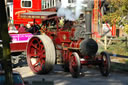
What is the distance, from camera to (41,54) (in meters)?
12.4

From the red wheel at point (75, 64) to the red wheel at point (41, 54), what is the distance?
2.52ft

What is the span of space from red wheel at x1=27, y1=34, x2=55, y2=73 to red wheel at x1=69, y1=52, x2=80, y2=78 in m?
0.77

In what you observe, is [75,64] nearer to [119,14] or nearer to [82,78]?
[82,78]

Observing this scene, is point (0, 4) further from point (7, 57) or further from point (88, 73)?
point (88, 73)

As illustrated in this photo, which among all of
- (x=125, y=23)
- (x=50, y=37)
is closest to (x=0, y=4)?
(x=50, y=37)

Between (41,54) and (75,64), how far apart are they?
5.71ft

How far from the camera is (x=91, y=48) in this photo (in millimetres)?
11367

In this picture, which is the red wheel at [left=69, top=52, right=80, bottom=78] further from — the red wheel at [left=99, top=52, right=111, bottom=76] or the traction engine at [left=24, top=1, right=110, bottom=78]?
the red wheel at [left=99, top=52, right=111, bottom=76]

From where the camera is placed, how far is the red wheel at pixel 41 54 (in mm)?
11867

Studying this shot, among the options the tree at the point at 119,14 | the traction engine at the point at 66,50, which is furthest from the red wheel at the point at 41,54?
the tree at the point at 119,14

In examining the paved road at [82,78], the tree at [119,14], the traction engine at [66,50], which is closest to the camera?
the paved road at [82,78]

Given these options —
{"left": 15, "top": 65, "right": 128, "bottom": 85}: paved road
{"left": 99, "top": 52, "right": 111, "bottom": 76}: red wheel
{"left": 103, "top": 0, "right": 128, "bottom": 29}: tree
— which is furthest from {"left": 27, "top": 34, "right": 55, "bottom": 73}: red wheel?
{"left": 103, "top": 0, "right": 128, "bottom": 29}: tree

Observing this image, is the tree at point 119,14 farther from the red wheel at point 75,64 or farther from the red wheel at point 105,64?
the red wheel at point 75,64

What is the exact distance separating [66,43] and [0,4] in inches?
255
